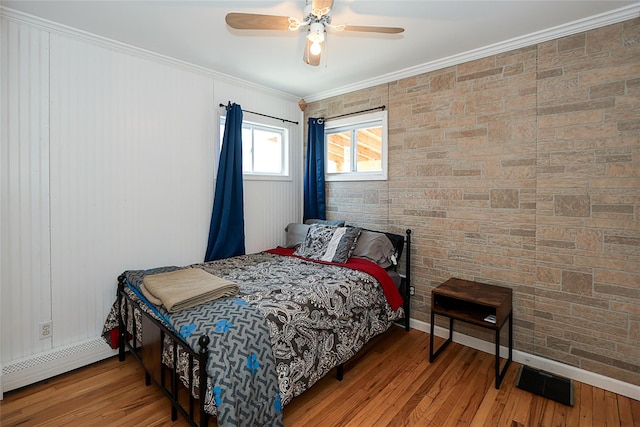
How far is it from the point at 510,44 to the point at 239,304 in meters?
2.83

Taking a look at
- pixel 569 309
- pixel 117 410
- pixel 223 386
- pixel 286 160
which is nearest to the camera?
pixel 223 386

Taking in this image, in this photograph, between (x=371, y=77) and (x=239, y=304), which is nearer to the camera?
(x=239, y=304)

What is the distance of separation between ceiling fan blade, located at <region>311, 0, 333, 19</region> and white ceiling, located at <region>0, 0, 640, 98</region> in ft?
1.24

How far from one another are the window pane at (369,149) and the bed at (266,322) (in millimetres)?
850

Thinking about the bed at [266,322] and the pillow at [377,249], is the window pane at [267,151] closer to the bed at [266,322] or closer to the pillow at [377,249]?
the bed at [266,322]

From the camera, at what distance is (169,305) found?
5.85ft

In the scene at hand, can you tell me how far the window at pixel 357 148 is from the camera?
3.40 meters

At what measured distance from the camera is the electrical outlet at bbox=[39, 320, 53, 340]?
7.38 ft

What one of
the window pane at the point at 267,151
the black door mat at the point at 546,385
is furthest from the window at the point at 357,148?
the black door mat at the point at 546,385

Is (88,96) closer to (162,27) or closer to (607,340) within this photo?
(162,27)

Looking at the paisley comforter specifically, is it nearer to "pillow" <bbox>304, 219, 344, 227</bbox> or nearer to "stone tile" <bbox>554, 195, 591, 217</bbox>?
"pillow" <bbox>304, 219, 344, 227</bbox>

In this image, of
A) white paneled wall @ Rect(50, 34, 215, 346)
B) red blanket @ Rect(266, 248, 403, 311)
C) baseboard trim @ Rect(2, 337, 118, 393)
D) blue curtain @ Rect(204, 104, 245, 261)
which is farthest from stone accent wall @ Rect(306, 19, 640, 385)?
baseboard trim @ Rect(2, 337, 118, 393)

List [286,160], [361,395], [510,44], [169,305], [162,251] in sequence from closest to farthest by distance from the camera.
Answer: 1. [169,305]
2. [361,395]
3. [510,44]
4. [162,251]
5. [286,160]

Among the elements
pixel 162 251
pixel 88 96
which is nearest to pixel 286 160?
pixel 162 251
